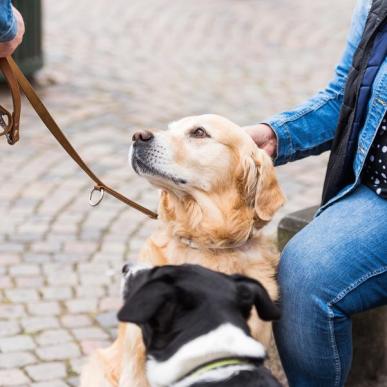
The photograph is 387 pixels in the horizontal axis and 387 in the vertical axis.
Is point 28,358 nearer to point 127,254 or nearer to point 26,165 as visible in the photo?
point 127,254

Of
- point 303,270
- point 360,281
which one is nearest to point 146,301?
point 303,270

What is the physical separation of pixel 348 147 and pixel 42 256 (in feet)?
8.62

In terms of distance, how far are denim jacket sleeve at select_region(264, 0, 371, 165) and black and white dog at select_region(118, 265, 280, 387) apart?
960mm

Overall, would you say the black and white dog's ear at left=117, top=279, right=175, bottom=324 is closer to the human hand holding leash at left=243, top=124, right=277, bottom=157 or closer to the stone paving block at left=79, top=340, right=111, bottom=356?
the human hand holding leash at left=243, top=124, right=277, bottom=157

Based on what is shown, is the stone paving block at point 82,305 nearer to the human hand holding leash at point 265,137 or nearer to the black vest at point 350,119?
the human hand holding leash at point 265,137

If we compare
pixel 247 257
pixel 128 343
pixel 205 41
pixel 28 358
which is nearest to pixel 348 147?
pixel 247 257

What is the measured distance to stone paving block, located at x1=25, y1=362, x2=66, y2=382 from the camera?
4265 millimetres

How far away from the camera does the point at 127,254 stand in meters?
5.65

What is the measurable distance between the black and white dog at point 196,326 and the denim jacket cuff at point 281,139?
0.93m

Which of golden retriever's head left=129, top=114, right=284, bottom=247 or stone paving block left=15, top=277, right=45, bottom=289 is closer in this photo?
golden retriever's head left=129, top=114, right=284, bottom=247

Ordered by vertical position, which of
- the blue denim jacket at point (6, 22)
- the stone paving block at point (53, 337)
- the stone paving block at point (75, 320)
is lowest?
the stone paving block at point (75, 320)

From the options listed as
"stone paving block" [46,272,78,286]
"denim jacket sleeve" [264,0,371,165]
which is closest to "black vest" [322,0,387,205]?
"denim jacket sleeve" [264,0,371,165]

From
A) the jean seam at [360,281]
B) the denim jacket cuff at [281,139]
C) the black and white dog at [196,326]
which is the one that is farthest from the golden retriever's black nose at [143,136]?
the jean seam at [360,281]

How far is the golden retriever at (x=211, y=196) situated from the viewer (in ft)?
11.6
